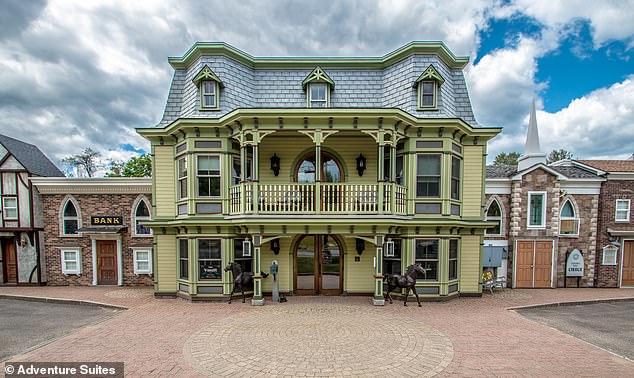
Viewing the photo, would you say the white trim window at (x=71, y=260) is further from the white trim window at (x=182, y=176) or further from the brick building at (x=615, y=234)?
the brick building at (x=615, y=234)

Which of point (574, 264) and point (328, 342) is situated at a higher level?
point (328, 342)

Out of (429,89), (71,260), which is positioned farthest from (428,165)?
(71,260)

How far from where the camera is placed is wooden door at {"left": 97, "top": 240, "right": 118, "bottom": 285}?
1257 centimetres

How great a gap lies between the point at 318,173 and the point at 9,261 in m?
15.6

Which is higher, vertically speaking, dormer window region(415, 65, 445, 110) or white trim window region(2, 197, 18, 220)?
dormer window region(415, 65, 445, 110)

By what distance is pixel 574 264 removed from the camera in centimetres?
1221

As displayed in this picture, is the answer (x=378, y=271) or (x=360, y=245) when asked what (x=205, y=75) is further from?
(x=378, y=271)

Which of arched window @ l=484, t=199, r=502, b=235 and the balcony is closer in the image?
the balcony

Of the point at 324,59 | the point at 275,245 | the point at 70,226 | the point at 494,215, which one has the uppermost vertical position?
the point at 324,59

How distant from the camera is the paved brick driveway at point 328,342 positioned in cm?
545

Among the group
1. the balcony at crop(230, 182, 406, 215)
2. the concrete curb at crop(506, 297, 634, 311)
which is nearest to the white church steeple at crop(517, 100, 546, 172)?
the concrete curb at crop(506, 297, 634, 311)

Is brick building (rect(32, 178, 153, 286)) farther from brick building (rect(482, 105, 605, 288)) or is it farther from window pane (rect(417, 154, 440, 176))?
brick building (rect(482, 105, 605, 288))

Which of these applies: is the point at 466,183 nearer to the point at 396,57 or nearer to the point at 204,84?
the point at 396,57

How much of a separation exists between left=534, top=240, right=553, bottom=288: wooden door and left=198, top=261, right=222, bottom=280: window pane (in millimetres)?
13854
